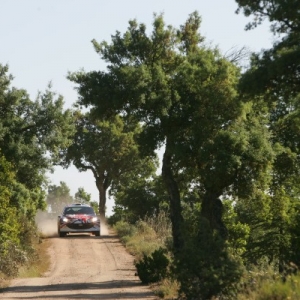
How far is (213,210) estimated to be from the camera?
98.4ft

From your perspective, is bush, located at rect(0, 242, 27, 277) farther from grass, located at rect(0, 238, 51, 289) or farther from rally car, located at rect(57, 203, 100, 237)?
rally car, located at rect(57, 203, 100, 237)

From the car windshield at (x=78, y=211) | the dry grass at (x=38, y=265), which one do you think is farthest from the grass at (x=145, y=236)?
the dry grass at (x=38, y=265)

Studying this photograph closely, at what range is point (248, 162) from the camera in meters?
27.9

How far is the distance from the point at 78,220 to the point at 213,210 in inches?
817

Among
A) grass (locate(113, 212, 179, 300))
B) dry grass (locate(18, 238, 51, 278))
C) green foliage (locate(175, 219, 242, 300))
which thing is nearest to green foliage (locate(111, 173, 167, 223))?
grass (locate(113, 212, 179, 300))

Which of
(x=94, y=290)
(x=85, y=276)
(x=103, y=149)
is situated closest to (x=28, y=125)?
(x=85, y=276)

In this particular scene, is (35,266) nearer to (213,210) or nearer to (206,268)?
(213,210)

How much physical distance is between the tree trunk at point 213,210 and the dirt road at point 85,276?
3.45m

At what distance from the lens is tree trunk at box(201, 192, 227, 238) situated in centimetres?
2988

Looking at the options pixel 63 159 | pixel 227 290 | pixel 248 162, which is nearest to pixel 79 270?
pixel 248 162

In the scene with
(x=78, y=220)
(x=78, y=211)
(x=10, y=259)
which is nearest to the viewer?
(x=10, y=259)

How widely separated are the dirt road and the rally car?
3.80 feet

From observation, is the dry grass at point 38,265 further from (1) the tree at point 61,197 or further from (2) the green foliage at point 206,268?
(1) the tree at point 61,197

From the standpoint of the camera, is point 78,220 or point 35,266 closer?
point 35,266
